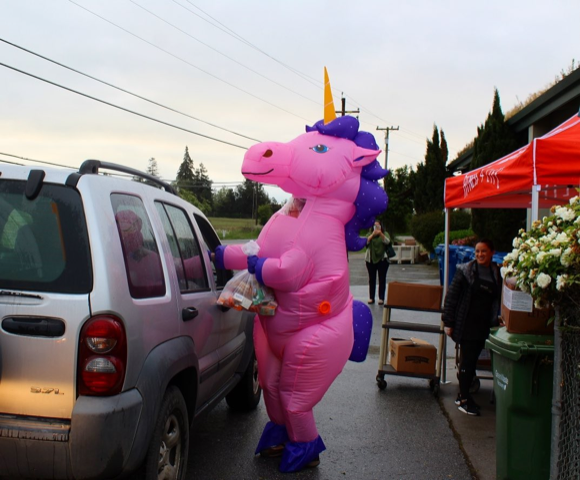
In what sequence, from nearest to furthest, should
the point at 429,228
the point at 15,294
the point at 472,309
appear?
1. the point at 15,294
2. the point at 472,309
3. the point at 429,228

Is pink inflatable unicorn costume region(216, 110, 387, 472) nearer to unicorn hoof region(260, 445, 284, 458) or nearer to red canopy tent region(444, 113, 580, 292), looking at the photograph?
unicorn hoof region(260, 445, 284, 458)

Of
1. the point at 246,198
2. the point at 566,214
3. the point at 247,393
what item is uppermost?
the point at 246,198

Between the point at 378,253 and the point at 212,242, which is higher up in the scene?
the point at 212,242

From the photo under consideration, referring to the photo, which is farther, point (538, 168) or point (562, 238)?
point (538, 168)

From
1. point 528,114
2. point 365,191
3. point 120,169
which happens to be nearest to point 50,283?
point 120,169

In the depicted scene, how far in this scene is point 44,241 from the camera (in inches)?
113

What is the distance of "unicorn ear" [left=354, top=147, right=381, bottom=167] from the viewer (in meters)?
4.59

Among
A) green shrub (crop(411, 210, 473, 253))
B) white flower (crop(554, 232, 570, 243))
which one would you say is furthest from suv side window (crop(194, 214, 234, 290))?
green shrub (crop(411, 210, 473, 253))

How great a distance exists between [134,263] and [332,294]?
171 centimetres

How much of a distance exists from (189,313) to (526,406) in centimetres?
218

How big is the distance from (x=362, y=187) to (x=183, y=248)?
59.9 inches

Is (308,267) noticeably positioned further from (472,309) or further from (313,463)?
(472,309)

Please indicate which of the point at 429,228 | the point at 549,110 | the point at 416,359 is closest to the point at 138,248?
the point at 416,359

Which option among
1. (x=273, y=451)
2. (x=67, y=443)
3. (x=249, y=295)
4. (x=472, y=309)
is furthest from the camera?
(x=472, y=309)
